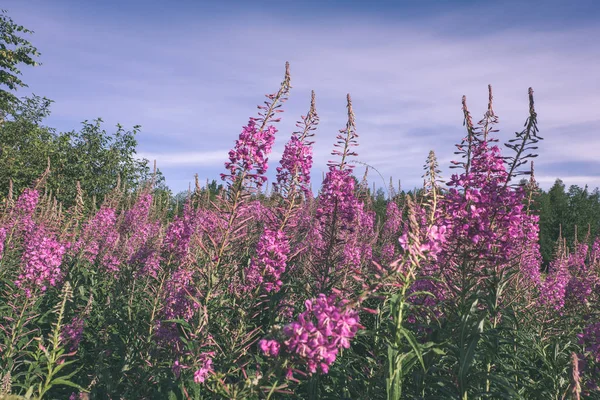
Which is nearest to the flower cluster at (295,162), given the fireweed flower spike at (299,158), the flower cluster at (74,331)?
the fireweed flower spike at (299,158)

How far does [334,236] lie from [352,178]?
0.80 m

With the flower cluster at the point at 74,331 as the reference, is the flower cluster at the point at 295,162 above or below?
above

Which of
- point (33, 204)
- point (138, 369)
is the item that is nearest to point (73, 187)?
point (33, 204)

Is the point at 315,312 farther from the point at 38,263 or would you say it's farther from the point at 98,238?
the point at 98,238

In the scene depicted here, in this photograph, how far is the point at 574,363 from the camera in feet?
7.54

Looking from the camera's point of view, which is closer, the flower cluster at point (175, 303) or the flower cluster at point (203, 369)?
the flower cluster at point (203, 369)

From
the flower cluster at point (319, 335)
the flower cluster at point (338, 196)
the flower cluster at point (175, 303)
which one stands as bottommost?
the flower cluster at point (175, 303)

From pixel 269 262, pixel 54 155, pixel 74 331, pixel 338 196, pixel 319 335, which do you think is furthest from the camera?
pixel 54 155

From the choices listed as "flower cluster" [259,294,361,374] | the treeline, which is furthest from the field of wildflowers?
the treeline

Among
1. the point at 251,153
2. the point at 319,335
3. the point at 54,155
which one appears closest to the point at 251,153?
the point at 251,153

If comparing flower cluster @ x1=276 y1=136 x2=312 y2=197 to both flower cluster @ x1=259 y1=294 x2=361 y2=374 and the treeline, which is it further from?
the treeline

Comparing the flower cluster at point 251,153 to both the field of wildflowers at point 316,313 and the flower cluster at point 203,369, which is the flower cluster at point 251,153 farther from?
the flower cluster at point 203,369

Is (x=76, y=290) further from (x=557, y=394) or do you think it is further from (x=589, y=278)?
(x=589, y=278)

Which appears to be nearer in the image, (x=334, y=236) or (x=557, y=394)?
(x=557, y=394)
